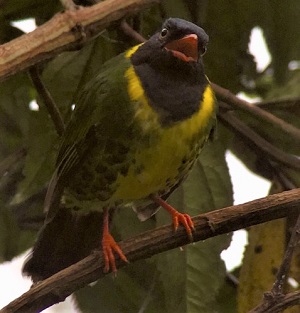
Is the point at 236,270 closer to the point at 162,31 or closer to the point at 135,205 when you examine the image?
the point at 135,205

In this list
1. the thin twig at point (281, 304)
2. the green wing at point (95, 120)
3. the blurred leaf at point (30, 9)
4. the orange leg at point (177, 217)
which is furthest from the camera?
the blurred leaf at point (30, 9)

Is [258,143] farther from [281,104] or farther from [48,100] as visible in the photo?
[48,100]

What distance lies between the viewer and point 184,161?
4.49ft

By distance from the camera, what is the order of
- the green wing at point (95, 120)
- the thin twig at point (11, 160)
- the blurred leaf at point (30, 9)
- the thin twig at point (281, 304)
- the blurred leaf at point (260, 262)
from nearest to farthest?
the thin twig at point (281, 304)
the green wing at point (95, 120)
the blurred leaf at point (260, 262)
the blurred leaf at point (30, 9)
the thin twig at point (11, 160)

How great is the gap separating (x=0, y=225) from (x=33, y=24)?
0.48 m

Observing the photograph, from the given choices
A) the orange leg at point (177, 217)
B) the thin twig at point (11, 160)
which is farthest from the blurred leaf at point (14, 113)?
the orange leg at point (177, 217)

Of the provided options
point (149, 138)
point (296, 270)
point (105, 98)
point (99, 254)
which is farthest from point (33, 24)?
point (296, 270)

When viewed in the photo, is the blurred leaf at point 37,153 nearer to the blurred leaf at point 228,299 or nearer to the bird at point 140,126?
the bird at point 140,126

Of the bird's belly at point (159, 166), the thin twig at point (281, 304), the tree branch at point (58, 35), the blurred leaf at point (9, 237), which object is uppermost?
the blurred leaf at point (9, 237)

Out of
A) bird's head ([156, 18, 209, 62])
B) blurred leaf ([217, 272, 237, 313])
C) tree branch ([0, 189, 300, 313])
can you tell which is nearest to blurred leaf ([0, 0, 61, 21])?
bird's head ([156, 18, 209, 62])

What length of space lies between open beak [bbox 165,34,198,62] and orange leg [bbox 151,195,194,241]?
11.5 inches

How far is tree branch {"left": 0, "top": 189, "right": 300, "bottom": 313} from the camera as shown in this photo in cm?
113

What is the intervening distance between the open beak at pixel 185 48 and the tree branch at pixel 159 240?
12.0 inches

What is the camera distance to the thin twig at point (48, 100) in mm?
1334
